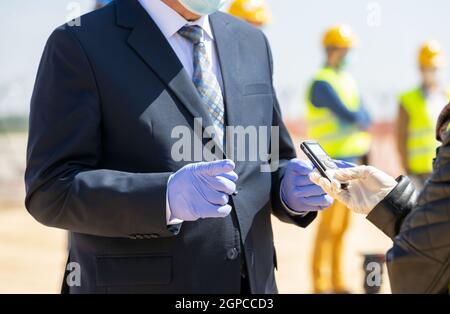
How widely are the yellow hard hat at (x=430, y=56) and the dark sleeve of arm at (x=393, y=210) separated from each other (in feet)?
16.9

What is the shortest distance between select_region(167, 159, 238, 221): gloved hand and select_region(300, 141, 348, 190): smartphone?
0.26 m

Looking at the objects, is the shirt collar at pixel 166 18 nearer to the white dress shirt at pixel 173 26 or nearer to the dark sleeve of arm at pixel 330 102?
the white dress shirt at pixel 173 26

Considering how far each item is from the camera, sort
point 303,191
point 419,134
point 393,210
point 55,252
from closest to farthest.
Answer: point 393,210, point 303,191, point 419,134, point 55,252

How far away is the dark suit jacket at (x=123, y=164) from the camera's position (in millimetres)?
2559

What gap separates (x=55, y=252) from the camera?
8203 millimetres

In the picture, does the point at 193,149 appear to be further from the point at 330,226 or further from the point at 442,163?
Result: the point at 330,226

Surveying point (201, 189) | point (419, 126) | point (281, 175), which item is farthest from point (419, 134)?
point (201, 189)

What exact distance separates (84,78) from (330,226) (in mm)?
4022

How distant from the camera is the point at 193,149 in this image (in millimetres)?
2660

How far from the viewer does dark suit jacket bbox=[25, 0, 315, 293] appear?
2.56 meters

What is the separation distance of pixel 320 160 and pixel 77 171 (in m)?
0.73

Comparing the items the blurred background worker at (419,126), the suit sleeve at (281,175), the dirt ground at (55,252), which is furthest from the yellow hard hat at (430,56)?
the suit sleeve at (281,175)

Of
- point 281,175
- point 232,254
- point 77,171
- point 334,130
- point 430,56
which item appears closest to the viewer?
point 77,171

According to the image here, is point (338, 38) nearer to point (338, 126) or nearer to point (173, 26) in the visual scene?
point (338, 126)
